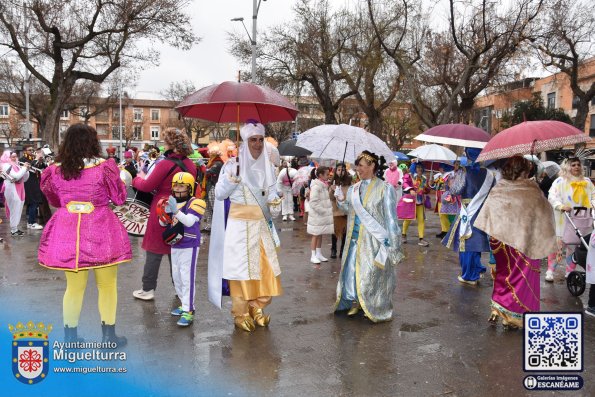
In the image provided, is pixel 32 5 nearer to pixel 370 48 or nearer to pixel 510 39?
pixel 370 48

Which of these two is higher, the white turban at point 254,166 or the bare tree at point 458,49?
the bare tree at point 458,49

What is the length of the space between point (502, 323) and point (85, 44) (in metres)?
21.6

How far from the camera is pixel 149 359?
4.25 meters

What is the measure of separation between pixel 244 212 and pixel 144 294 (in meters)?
1.89

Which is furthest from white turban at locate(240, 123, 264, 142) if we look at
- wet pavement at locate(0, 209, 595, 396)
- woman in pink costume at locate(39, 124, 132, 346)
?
wet pavement at locate(0, 209, 595, 396)

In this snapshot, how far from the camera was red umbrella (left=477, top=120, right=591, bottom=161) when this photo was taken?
182 inches

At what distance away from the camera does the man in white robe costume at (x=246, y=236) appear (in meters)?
4.92

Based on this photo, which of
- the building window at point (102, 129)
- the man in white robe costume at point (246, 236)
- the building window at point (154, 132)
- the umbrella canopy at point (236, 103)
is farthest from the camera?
the building window at point (154, 132)

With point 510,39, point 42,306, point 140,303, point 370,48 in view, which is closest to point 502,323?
point 140,303

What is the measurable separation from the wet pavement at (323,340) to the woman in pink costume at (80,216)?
0.84 meters

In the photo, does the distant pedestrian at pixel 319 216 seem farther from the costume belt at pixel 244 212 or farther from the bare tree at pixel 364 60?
the bare tree at pixel 364 60

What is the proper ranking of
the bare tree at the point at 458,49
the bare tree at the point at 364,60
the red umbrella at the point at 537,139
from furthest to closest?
the bare tree at the point at 364,60, the bare tree at the point at 458,49, the red umbrella at the point at 537,139

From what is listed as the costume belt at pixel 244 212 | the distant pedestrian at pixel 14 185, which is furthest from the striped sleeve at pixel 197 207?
the distant pedestrian at pixel 14 185

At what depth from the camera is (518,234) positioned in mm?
5082
